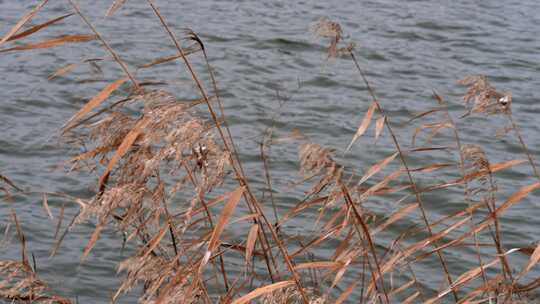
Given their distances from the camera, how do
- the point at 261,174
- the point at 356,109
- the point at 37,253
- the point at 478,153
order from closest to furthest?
the point at 478,153 < the point at 37,253 < the point at 261,174 < the point at 356,109

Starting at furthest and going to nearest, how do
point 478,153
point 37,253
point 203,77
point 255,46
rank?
point 255,46 → point 203,77 → point 37,253 → point 478,153

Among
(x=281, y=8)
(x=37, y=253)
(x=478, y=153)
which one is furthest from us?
(x=281, y=8)

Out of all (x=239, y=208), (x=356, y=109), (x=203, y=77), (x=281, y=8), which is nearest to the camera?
(x=239, y=208)

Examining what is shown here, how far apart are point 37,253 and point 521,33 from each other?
5634 mm

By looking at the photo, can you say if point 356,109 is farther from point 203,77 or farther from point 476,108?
point 476,108

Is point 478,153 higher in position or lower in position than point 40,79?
higher

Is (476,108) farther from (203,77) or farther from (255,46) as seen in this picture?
(255,46)

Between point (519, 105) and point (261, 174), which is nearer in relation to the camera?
point (261, 174)

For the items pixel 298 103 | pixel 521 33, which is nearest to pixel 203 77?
pixel 298 103

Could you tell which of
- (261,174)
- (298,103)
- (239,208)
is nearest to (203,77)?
(298,103)

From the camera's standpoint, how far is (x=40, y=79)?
7000 mm

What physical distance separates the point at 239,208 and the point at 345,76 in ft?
8.76

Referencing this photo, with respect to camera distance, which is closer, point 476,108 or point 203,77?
point 476,108

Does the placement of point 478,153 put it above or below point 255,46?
above
